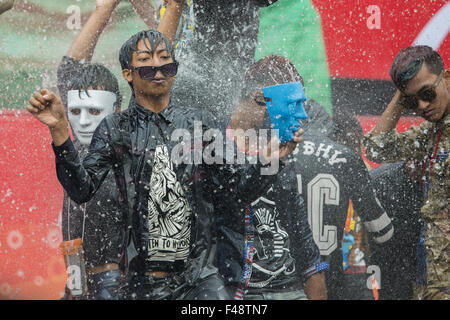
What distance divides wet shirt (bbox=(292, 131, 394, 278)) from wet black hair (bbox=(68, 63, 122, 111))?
121cm

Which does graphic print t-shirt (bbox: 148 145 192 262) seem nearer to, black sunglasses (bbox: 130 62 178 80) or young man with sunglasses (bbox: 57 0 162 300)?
black sunglasses (bbox: 130 62 178 80)

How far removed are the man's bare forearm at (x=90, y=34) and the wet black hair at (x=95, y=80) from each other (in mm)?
98

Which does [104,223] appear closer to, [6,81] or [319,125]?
[6,81]

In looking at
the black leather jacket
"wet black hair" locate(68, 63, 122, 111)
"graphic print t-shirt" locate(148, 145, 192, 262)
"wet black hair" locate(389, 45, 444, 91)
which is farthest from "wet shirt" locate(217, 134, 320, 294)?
"wet black hair" locate(68, 63, 122, 111)

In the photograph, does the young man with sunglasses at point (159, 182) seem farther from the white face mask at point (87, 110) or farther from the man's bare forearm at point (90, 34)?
the man's bare forearm at point (90, 34)

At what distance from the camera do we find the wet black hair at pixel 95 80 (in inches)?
129

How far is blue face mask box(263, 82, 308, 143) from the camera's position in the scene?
2559 millimetres

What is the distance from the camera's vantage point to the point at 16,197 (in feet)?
11.2

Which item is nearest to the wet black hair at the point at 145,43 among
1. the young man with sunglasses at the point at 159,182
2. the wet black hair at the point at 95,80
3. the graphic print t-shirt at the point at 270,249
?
the young man with sunglasses at the point at 159,182

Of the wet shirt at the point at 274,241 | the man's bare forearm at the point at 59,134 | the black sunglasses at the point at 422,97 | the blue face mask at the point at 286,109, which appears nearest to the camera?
the man's bare forearm at the point at 59,134

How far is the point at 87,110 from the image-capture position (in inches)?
126
